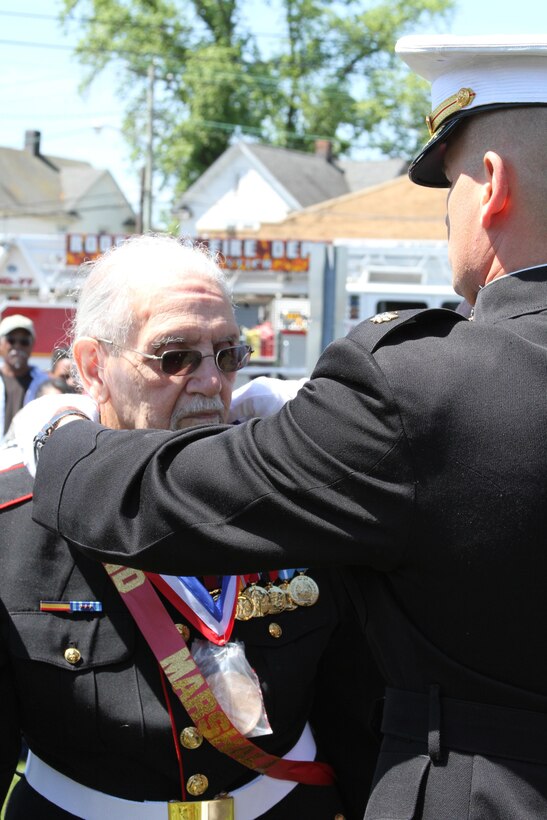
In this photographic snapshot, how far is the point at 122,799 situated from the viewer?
2.12 metres

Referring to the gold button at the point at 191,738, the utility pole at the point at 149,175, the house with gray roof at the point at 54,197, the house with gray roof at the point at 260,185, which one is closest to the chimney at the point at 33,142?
the house with gray roof at the point at 54,197

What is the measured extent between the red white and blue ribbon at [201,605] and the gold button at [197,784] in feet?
0.93

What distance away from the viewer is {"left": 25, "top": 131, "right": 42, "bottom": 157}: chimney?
199ft

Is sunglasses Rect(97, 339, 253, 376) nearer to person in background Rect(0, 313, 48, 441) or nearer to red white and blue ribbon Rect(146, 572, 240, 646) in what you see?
red white and blue ribbon Rect(146, 572, 240, 646)

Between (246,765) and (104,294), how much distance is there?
1.16 metres

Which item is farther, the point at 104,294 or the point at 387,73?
the point at 387,73

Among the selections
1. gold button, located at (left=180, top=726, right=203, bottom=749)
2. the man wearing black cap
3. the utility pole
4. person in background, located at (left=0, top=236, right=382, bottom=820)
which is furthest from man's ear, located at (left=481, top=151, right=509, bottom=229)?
the utility pole

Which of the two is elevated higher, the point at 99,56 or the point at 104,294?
the point at 99,56

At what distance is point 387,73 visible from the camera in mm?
42031

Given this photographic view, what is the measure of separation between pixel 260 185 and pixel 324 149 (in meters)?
3.52

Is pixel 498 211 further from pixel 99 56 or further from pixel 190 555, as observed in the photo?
pixel 99 56

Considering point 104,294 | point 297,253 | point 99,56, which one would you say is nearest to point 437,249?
point 297,253

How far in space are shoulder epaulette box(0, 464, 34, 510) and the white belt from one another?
578 mm

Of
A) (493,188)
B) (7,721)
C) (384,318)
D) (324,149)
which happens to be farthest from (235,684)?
(324,149)
